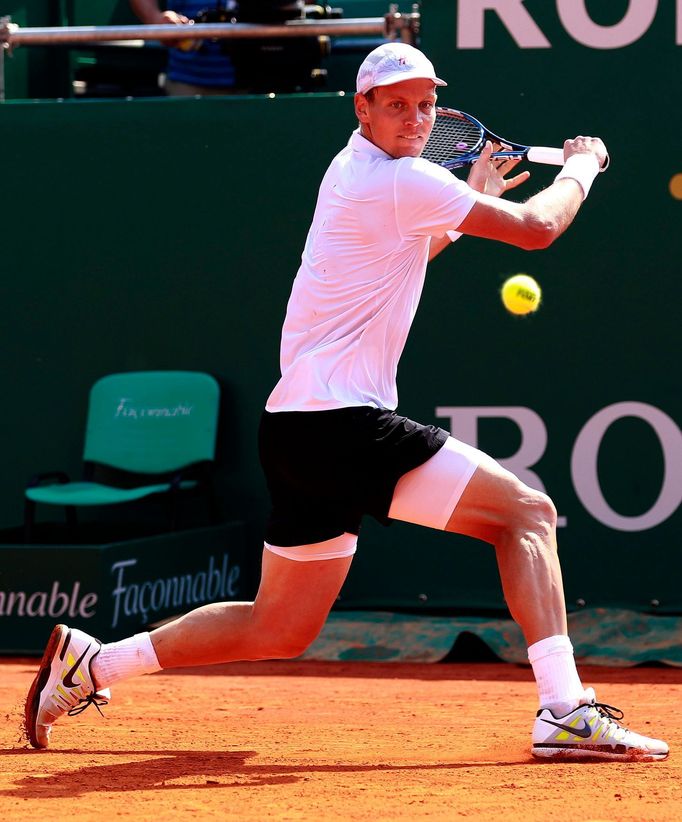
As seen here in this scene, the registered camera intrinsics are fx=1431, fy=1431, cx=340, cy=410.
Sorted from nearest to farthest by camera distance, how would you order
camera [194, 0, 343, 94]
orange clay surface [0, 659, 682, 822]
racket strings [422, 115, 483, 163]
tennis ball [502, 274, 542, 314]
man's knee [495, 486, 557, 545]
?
orange clay surface [0, 659, 682, 822], man's knee [495, 486, 557, 545], racket strings [422, 115, 483, 163], tennis ball [502, 274, 542, 314], camera [194, 0, 343, 94]

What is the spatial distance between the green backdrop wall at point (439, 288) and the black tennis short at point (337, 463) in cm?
247

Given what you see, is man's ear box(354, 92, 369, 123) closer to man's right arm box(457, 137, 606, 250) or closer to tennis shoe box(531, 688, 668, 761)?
man's right arm box(457, 137, 606, 250)

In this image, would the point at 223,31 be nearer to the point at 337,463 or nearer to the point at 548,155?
the point at 548,155

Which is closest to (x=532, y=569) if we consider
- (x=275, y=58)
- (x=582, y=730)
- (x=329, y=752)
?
(x=582, y=730)

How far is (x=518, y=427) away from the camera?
5.97 meters

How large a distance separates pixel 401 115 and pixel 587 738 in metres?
1.58

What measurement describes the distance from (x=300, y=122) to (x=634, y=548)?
2.29 meters

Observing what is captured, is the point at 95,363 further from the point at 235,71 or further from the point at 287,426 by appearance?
the point at 287,426

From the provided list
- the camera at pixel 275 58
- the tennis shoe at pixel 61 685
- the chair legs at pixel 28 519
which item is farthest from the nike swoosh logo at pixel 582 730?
the camera at pixel 275 58

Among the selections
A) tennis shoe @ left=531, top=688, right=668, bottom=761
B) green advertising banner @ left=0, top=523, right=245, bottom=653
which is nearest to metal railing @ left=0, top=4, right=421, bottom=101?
green advertising banner @ left=0, top=523, right=245, bottom=653

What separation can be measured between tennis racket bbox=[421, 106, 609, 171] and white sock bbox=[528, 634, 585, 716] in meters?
1.35

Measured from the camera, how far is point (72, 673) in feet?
12.5

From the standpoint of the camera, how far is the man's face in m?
3.52

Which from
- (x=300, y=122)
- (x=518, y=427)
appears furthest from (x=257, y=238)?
(x=518, y=427)
